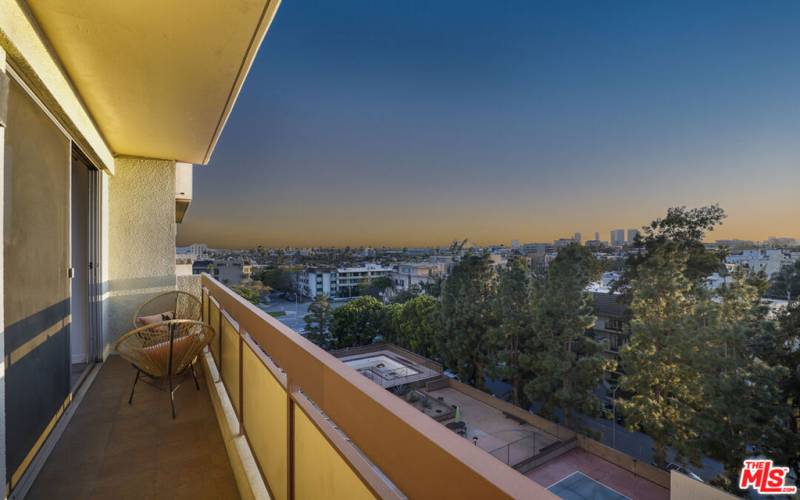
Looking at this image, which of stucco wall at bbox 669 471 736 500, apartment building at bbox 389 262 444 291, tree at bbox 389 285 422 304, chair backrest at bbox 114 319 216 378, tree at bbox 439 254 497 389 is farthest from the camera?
tree at bbox 389 285 422 304

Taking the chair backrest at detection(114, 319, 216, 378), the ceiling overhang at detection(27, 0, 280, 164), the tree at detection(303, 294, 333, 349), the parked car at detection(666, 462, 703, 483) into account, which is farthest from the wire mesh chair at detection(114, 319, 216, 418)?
the tree at detection(303, 294, 333, 349)

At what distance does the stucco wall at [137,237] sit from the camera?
13.9 ft

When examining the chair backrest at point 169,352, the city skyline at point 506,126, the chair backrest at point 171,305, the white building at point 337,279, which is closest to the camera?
the chair backrest at point 169,352

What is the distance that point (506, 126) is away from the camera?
29.2 m

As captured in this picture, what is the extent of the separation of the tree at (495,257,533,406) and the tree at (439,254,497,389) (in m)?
1.07

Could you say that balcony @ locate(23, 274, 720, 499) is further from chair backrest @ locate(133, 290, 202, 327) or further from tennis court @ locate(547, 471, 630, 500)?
tennis court @ locate(547, 471, 630, 500)

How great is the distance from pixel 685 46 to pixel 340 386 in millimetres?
32073

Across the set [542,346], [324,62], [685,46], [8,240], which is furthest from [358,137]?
[8,240]

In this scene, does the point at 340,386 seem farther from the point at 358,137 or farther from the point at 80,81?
the point at 358,137

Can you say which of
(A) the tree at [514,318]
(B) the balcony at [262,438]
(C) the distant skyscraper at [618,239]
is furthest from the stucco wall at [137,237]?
(C) the distant skyscraper at [618,239]

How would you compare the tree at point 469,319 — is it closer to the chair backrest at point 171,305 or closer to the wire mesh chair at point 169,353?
the chair backrest at point 171,305

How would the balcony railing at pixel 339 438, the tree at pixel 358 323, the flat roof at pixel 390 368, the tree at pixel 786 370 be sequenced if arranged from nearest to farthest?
1. the balcony railing at pixel 339 438
2. the tree at pixel 786 370
3. the flat roof at pixel 390 368
4. the tree at pixel 358 323

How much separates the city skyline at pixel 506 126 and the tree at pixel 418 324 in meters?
7.70

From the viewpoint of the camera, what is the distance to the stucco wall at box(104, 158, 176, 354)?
4246mm
